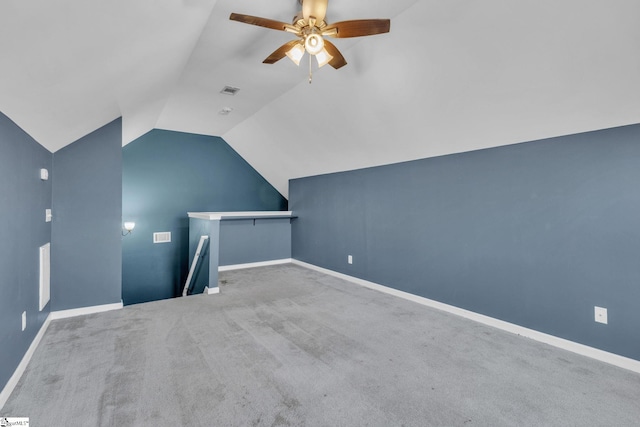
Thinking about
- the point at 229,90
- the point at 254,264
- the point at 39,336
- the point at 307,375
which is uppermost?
the point at 229,90

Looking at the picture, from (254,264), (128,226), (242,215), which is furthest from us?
(254,264)

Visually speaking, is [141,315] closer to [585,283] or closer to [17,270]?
[17,270]

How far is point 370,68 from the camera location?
2863 mm

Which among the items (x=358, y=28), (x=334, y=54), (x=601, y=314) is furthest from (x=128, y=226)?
(x=601, y=314)

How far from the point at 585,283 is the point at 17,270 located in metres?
4.34

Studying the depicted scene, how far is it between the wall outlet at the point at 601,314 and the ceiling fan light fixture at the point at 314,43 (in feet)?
9.62

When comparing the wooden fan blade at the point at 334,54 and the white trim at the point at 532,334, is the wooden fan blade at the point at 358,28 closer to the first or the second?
the wooden fan blade at the point at 334,54

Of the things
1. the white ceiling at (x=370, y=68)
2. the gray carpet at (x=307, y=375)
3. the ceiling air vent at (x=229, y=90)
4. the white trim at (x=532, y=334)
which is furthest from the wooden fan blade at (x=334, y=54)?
the white trim at (x=532, y=334)

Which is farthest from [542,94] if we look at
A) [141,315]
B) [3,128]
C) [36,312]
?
[36,312]

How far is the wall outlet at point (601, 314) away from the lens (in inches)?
91.1

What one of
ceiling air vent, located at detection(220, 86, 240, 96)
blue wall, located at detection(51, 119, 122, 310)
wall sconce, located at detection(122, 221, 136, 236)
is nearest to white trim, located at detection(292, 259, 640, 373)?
ceiling air vent, located at detection(220, 86, 240, 96)

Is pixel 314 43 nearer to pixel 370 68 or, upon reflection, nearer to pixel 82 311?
pixel 370 68

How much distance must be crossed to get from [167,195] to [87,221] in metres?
2.35

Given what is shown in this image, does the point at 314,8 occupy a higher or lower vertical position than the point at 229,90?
lower
